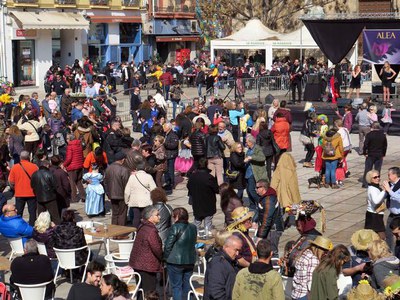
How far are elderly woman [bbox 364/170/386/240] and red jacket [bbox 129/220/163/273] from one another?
3.74 m

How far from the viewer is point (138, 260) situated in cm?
1195

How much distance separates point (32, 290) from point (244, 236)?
2743mm

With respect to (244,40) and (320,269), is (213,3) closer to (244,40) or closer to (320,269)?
(244,40)

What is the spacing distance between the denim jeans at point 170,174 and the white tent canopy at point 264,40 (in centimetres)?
2157

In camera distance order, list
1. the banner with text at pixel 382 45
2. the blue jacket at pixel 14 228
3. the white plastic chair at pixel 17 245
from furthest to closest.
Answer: the banner with text at pixel 382 45 < the white plastic chair at pixel 17 245 < the blue jacket at pixel 14 228

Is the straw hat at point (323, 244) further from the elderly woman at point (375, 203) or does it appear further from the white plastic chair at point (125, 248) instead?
the white plastic chair at point (125, 248)

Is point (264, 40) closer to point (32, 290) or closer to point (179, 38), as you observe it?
point (179, 38)

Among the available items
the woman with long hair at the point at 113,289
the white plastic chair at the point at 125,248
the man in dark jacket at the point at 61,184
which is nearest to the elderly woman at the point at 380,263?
the woman with long hair at the point at 113,289

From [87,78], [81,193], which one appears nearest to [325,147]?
[81,193]

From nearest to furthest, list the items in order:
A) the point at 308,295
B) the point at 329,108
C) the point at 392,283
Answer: the point at 392,283 → the point at 308,295 → the point at 329,108

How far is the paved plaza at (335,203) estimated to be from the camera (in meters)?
16.5

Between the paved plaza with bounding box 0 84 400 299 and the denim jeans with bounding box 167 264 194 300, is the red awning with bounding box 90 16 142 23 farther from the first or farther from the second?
the denim jeans with bounding box 167 264 194 300

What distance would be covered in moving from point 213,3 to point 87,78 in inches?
598

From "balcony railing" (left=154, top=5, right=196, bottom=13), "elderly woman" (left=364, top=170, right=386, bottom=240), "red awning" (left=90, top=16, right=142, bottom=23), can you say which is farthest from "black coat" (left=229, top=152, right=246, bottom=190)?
"balcony railing" (left=154, top=5, right=196, bottom=13)
